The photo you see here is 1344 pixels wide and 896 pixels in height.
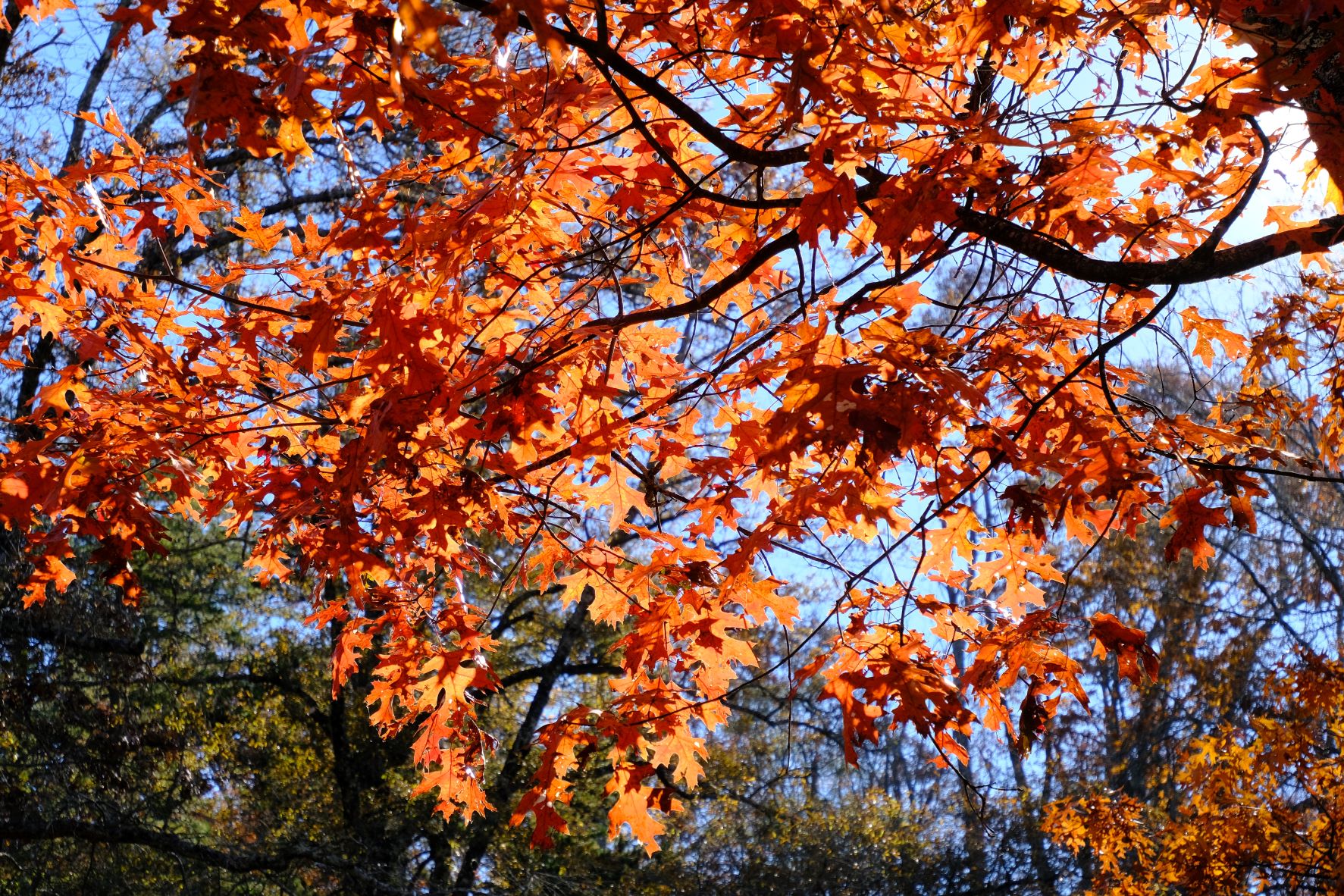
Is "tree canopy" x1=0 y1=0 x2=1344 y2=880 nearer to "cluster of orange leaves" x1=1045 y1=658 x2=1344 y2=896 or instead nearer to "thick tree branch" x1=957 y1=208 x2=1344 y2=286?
"thick tree branch" x1=957 y1=208 x2=1344 y2=286

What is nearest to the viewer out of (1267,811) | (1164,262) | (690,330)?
(1164,262)

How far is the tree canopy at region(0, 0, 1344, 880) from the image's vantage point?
84.4 inches

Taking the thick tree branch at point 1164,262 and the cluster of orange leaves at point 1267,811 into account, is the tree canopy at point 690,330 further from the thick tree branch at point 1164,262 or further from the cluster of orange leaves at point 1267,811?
the cluster of orange leaves at point 1267,811

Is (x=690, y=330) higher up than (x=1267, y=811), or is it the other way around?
(x=690, y=330)

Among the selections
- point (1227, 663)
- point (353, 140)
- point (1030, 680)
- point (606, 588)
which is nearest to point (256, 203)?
point (353, 140)

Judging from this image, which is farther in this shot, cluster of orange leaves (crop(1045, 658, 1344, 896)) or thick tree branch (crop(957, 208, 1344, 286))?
cluster of orange leaves (crop(1045, 658, 1344, 896))

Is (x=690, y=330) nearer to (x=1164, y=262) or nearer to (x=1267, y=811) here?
(x=1164, y=262)

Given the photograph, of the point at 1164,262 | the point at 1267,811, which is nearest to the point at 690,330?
the point at 1164,262

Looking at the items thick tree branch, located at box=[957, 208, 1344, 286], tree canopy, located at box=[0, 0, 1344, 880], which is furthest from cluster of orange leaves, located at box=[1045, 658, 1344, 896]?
thick tree branch, located at box=[957, 208, 1344, 286]

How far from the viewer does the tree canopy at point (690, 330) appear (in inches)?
84.4

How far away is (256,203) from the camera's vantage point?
10.6 m

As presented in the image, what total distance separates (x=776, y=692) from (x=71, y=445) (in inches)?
479

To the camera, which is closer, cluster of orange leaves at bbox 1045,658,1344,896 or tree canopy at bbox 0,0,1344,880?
tree canopy at bbox 0,0,1344,880

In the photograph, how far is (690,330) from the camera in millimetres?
3154
